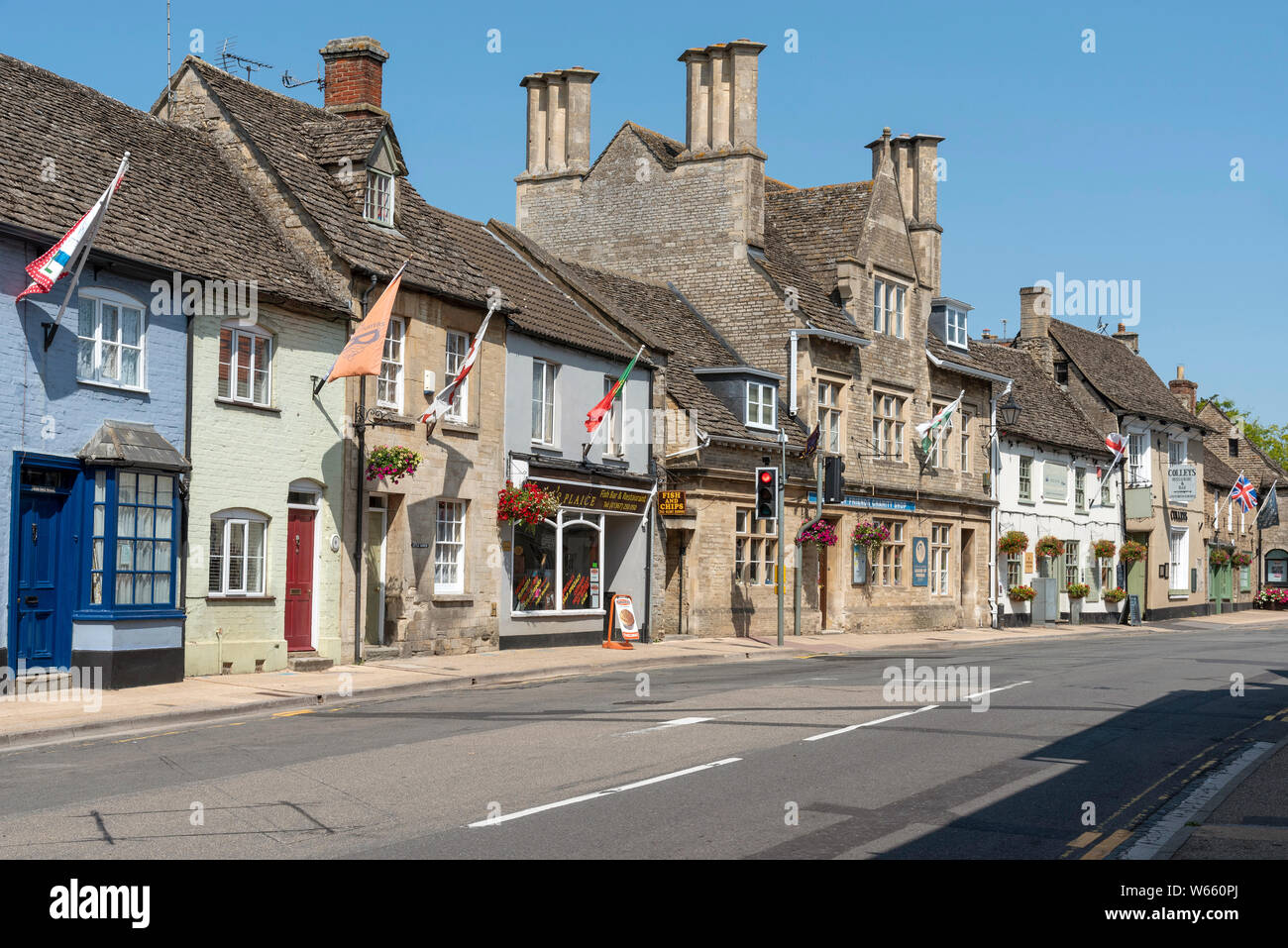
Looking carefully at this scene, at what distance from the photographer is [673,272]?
3772cm

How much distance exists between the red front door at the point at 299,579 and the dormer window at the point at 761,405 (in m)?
14.1

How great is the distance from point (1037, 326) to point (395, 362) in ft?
120

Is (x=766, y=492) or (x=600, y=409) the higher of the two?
(x=600, y=409)

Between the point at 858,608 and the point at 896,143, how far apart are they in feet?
49.6

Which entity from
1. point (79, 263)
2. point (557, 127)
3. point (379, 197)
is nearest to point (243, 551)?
point (79, 263)

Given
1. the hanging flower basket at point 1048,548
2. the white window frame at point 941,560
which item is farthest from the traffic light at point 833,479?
the hanging flower basket at point 1048,548

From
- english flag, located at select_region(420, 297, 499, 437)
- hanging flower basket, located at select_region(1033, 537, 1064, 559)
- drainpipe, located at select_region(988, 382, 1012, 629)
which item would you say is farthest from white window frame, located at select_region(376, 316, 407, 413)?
hanging flower basket, located at select_region(1033, 537, 1064, 559)

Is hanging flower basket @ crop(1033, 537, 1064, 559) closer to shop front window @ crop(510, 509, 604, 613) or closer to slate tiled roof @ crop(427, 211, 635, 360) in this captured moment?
slate tiled roof @ crop(427, 211, 635, 360)

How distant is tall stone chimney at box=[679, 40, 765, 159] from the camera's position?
3622cm

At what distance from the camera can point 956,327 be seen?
43.1 metres

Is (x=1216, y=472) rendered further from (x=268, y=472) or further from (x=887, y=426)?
(x=268, y=472)

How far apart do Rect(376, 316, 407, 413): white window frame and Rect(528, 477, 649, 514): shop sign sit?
3873 millimetres
